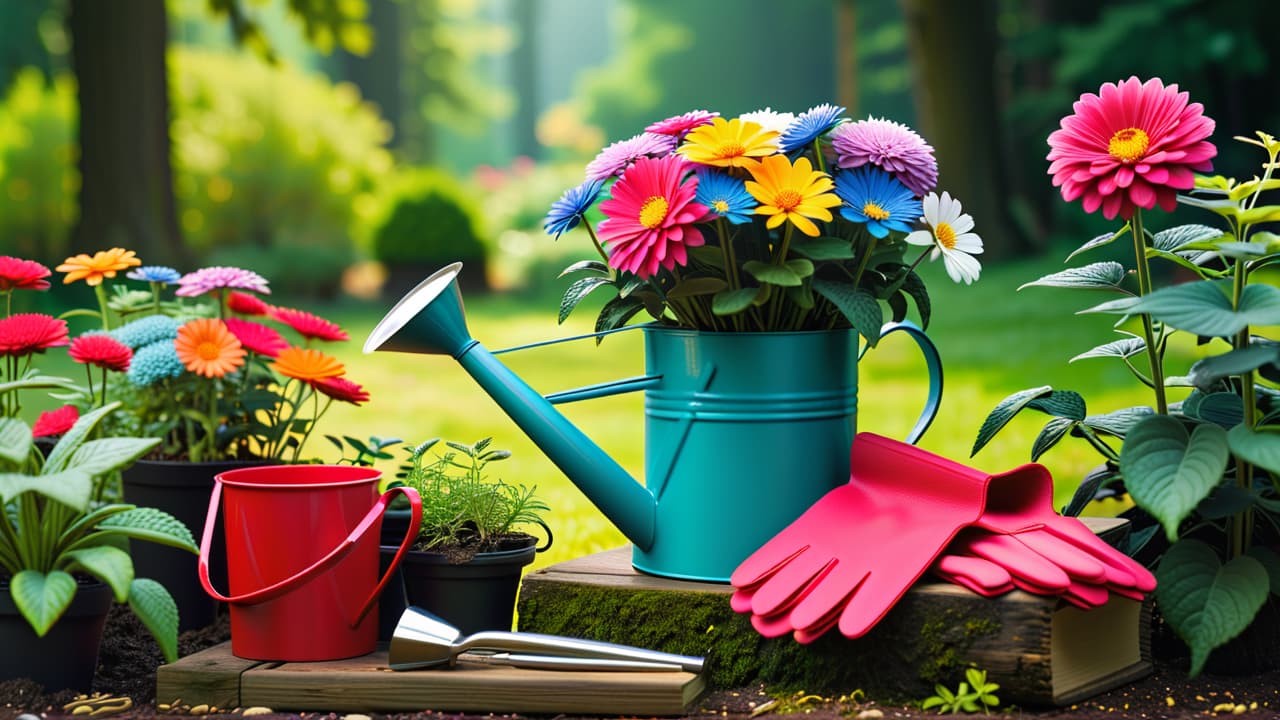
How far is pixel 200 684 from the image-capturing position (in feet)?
6.33

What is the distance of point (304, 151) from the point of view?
10406mm

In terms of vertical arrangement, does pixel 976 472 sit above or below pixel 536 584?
above

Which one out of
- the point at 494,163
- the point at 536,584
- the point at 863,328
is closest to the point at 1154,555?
the point at 863,328

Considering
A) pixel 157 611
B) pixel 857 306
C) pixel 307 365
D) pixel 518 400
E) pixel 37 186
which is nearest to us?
pixel 157 611

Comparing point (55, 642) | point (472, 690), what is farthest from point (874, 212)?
point (55, 642)

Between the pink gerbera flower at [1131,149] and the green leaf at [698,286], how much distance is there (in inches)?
21.2

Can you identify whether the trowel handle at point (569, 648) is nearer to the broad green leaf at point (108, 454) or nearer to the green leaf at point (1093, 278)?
the broad green leaf at point (108, 454)

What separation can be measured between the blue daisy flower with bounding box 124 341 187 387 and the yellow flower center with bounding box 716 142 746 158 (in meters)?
1.12

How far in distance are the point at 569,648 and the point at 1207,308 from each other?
104cm

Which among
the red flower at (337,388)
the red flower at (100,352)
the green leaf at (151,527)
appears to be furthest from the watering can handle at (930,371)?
the red flower at (100,352)

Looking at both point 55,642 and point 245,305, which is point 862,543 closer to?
point 55,642

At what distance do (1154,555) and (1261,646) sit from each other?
22 centimetres

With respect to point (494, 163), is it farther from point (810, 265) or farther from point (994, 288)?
point (810, 265)

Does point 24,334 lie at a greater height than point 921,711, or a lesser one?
greater
